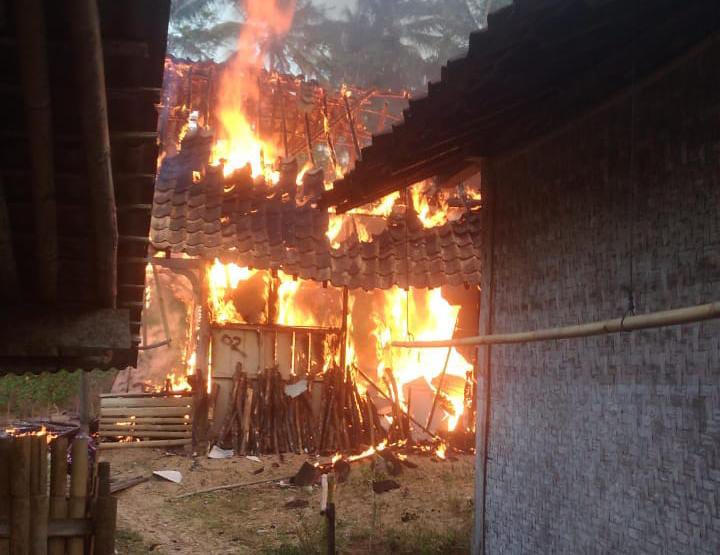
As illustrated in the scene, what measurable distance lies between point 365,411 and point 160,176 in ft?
20.2

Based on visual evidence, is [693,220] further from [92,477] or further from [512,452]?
[92,477]

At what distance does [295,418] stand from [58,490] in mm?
9726

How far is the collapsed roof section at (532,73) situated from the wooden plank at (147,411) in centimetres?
900

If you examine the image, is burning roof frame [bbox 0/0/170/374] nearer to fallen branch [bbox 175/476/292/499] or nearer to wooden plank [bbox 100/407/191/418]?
fallen branch [bbox 175/476/292/499]

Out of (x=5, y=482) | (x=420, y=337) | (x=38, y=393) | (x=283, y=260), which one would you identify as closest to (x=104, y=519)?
(x=5, y=482)

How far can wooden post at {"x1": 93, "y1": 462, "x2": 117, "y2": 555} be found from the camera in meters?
4.53

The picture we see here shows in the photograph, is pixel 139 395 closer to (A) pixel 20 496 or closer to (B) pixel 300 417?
(B) pixel 300 417

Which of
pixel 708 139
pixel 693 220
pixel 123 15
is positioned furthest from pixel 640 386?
pixel 123 15

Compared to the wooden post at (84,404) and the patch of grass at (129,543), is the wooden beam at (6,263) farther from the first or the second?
the wooden post at (84,404)

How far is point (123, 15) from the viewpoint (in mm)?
2781

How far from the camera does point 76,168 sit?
352 centimetres

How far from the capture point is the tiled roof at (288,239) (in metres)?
12.2

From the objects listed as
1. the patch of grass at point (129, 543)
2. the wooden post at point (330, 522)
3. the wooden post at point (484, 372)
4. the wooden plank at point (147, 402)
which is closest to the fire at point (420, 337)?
the wooden plank at point (147, 402)

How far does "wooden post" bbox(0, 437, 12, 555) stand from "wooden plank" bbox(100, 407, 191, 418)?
9676mm
